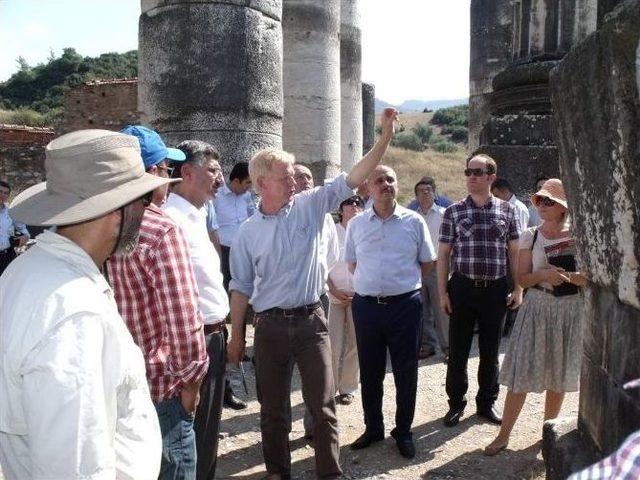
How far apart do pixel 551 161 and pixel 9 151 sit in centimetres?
1677

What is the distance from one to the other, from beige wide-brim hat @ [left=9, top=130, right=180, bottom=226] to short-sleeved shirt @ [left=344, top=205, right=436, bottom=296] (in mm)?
2813

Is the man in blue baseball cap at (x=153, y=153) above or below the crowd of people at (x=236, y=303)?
above

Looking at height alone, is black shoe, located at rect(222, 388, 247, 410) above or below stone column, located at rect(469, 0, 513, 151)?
below

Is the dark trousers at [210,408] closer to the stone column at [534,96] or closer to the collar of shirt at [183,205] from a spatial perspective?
the collar of shirt at [183,205]

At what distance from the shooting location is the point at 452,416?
16.2 ft

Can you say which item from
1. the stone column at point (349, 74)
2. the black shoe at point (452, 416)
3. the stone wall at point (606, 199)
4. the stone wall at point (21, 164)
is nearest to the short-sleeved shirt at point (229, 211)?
the black shoe at point (452, 416)

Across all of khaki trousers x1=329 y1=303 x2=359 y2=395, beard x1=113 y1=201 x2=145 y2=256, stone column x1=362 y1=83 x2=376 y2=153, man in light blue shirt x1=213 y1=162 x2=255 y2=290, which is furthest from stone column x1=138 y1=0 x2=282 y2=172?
stone column x1=362 y1=83 x2=376 y2=153

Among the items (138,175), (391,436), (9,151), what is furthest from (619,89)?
(9,151)

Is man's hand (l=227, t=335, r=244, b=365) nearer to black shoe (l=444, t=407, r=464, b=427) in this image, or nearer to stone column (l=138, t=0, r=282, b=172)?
black shoe (l=444, t=407, r=464, b=427)

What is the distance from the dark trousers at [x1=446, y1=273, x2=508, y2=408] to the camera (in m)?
4.86

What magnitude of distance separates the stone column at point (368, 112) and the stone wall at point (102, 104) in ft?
23.2

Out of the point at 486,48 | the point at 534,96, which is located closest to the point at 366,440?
the point at 534,96

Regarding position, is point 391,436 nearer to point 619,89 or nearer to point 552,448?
point 552,448

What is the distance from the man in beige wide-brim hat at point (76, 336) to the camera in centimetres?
147
